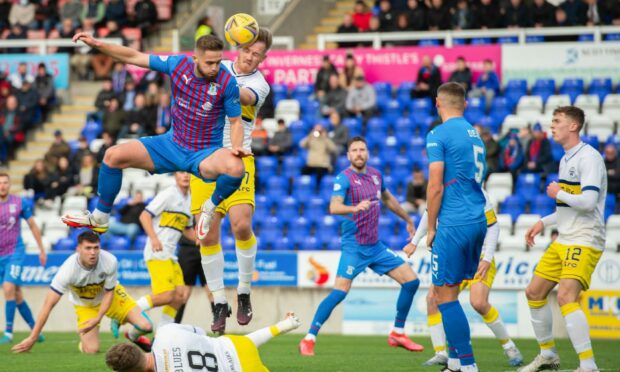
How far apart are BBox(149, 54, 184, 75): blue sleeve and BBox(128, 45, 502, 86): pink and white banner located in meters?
13.8

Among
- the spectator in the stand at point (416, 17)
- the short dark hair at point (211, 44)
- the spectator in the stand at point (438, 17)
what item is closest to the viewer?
the short dark hair at point (211, 44)

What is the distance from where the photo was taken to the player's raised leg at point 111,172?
1023 cm

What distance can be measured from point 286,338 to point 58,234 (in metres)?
6.71

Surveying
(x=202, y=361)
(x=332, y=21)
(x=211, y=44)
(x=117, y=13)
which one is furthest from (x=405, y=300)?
(x=117, y=13)

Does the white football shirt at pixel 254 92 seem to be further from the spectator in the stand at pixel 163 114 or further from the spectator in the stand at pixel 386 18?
the spectator in the stand at pixel 386 18

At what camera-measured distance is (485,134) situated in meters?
20.2

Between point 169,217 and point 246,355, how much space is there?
6728 millimetres

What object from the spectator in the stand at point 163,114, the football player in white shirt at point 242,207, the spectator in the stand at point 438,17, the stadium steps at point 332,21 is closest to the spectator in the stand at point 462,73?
the spectator in the stand at point 438,17

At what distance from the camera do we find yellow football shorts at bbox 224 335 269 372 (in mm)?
9094

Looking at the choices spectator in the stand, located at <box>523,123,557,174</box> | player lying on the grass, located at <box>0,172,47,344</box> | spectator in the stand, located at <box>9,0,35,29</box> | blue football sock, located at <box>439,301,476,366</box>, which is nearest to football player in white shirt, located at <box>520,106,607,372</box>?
blue football sock, located at <box>439,301,476,366</box>

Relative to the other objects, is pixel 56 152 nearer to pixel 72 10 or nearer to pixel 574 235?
pixel 72 10

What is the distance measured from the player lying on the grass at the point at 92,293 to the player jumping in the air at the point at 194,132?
2858 mm

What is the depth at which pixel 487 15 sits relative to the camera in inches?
952

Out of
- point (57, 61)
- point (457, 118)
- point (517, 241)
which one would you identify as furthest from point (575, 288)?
point (57, 61)
